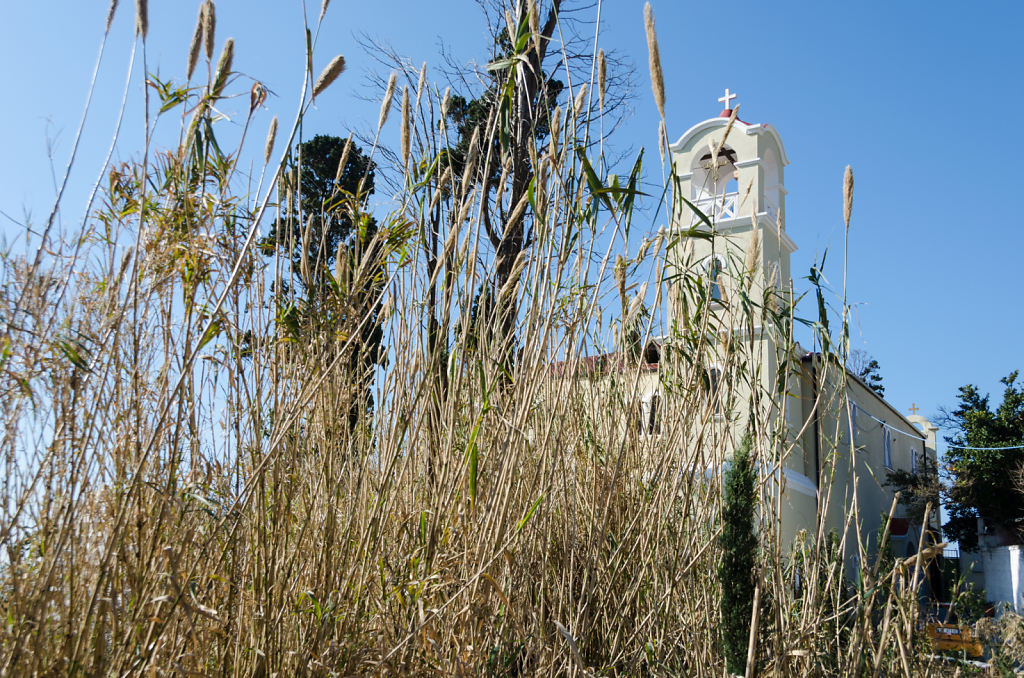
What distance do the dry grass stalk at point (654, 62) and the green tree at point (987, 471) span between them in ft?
39.5

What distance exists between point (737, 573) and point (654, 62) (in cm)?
103

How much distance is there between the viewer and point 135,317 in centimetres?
122

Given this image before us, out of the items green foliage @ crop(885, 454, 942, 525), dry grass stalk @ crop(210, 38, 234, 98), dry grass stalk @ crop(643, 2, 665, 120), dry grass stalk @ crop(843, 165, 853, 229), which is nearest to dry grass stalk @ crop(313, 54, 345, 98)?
dry grass stalk @ crop(210, 38, 234, 98)

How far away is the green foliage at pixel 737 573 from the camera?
1402mm

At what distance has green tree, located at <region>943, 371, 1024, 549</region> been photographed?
11328mm

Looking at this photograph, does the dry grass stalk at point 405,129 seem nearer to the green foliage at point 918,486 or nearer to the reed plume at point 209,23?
the reed plume at point 209,23

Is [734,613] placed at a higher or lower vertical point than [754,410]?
lower

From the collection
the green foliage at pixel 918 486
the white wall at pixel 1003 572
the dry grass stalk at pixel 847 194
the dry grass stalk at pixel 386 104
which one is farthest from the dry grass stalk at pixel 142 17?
the white wall at pixel 1003 572

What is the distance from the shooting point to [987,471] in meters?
11.5

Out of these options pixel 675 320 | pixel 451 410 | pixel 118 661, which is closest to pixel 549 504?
pixel 451 410

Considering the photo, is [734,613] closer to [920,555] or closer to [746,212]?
[920,555]

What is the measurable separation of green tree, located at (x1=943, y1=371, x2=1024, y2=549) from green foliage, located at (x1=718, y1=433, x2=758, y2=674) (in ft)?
38.7

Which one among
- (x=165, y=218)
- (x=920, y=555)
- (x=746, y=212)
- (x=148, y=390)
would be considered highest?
(x=746, y=212)

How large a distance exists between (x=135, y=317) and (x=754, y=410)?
1432 mm
